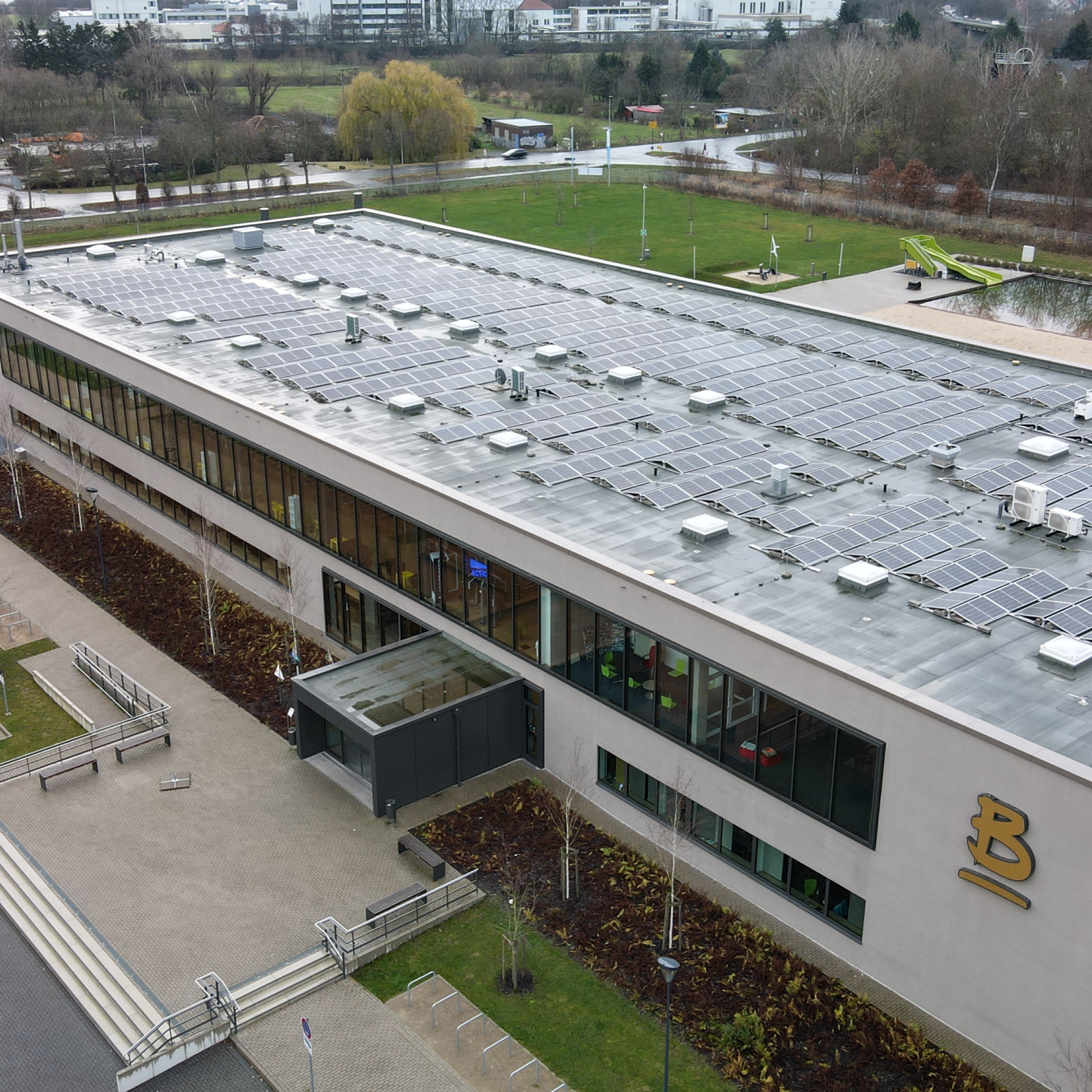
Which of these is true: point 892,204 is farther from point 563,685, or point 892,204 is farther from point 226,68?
point 226,68

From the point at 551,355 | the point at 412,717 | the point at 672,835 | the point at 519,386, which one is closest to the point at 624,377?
the point at 551,355

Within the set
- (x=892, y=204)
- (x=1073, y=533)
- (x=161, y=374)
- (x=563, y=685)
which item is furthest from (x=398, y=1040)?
(x=892, y=204)

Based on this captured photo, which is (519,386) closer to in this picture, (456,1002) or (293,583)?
(293,583)

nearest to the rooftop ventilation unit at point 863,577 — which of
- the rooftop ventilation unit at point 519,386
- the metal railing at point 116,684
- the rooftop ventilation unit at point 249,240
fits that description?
the rooftop ventilation unit at point 519,386

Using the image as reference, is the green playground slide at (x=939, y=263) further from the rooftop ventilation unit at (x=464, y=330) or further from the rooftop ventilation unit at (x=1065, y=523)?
the rooftop ventilation unit at (x=1065, y=523)

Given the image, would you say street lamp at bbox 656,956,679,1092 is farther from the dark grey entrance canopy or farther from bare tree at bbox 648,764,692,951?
the dark grey entrance canopy
